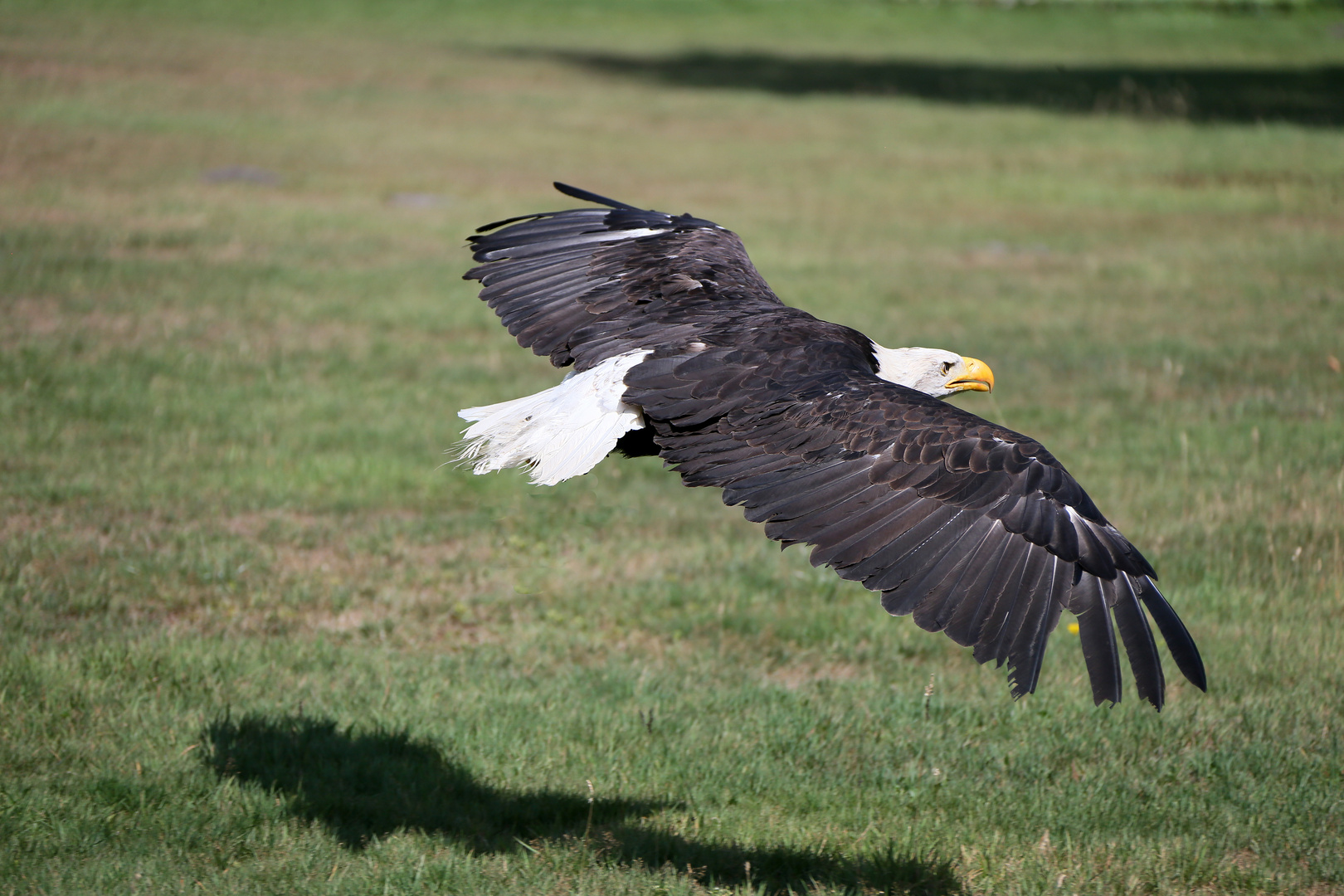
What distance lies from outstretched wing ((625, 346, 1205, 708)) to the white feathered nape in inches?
5.8

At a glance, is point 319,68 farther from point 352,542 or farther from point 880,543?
point 880,543

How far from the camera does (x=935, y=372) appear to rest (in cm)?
539

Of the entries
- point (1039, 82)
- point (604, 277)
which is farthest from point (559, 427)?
point (1039, 82)

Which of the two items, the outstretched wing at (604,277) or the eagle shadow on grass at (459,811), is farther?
the outstretched wing at (604,277)

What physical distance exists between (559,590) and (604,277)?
1.75 meters

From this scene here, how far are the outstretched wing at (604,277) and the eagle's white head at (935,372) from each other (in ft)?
1.76

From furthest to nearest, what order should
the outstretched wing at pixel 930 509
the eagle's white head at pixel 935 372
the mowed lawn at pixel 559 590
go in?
the eagle's white head at pixel 935 372
the mowed lawn at pixel 559 590
the outstretched wing at pixel 930 509

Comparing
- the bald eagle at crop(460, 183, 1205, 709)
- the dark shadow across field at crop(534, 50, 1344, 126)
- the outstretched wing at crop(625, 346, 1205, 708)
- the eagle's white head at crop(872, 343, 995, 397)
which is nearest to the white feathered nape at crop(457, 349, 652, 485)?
the bald eagle at crop(460, 183, 1205, 709)

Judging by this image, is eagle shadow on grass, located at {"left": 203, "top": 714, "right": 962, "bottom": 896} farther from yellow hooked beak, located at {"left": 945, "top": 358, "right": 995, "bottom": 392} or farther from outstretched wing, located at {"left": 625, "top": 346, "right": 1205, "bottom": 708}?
yellow hooked beak, located at {"left": 945, "top": 358, "right": 995, "bottom": 392}

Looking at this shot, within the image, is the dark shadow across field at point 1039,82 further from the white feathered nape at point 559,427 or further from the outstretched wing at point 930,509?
the outstretched wing at point 930,509

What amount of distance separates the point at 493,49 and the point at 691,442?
110 ft

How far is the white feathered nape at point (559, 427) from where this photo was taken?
14.9 ft

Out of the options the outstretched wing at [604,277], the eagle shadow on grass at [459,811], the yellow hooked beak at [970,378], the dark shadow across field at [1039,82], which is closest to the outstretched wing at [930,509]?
the outstretched wing at [604,277]

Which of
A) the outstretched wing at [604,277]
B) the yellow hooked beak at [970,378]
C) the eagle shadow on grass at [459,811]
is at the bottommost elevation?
the eagle shadow on grass at [459,811]
